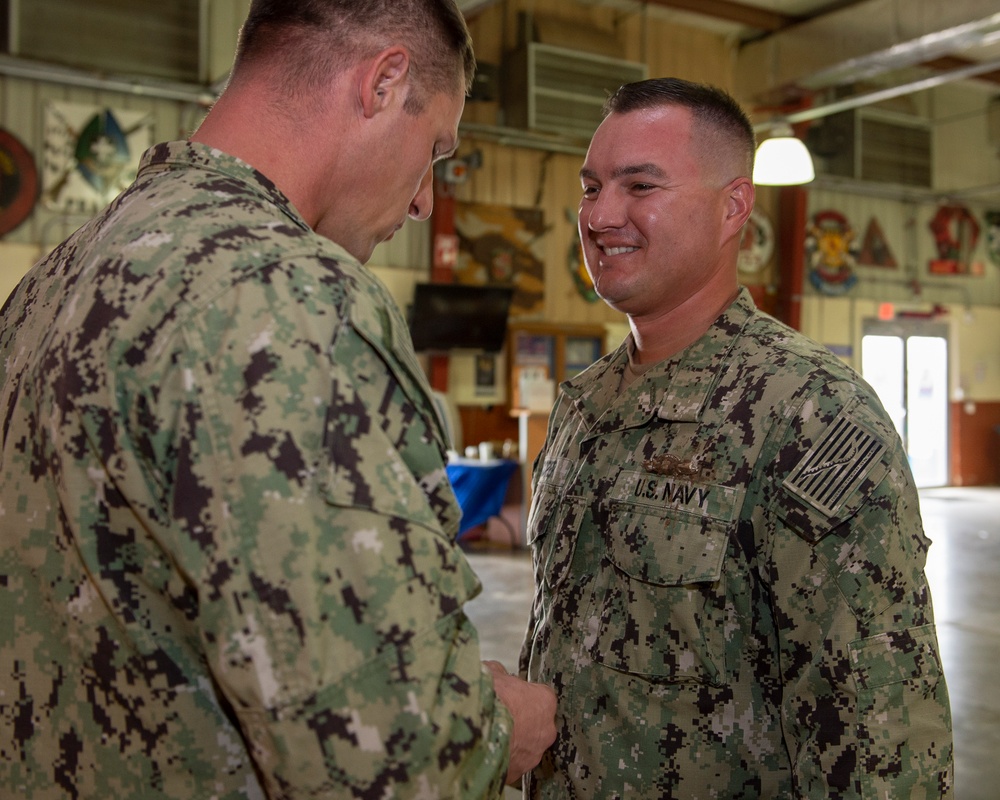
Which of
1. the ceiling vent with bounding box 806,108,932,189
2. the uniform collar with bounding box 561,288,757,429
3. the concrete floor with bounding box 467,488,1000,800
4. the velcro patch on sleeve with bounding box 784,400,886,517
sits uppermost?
the ceiling vent with bounding box 806,108,932,189

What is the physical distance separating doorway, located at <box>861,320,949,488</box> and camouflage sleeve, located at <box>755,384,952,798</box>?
12155 millimetres

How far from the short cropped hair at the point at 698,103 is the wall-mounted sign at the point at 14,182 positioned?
7.19 meters

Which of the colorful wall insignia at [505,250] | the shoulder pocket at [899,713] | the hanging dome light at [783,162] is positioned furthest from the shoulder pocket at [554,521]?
the colorful wall insignia at [505,250]

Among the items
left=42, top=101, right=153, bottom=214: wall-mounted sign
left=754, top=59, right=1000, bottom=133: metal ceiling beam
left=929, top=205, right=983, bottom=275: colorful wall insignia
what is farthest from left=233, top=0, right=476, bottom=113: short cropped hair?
left=929, top=205, right=983, bottom=275: colorful wall insignia

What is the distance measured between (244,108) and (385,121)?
0.50ft

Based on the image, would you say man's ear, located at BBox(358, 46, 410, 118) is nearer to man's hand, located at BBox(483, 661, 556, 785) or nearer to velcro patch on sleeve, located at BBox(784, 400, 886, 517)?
man's hand, located at BBox(483, 661, 556, 785)

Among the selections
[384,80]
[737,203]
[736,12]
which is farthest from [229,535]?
[736,12]

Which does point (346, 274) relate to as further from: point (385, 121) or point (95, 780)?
point (95, 780)

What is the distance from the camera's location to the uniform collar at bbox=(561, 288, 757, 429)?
1.56 m

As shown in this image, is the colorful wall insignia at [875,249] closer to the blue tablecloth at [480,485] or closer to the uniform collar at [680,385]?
the blue tablecloth at [480,485]

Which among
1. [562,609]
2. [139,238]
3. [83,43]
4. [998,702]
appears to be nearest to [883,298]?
[998,702]

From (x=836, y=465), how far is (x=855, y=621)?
0.22 metres

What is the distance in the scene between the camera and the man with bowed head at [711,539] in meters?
1.30

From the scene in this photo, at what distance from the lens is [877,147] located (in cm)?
1202
